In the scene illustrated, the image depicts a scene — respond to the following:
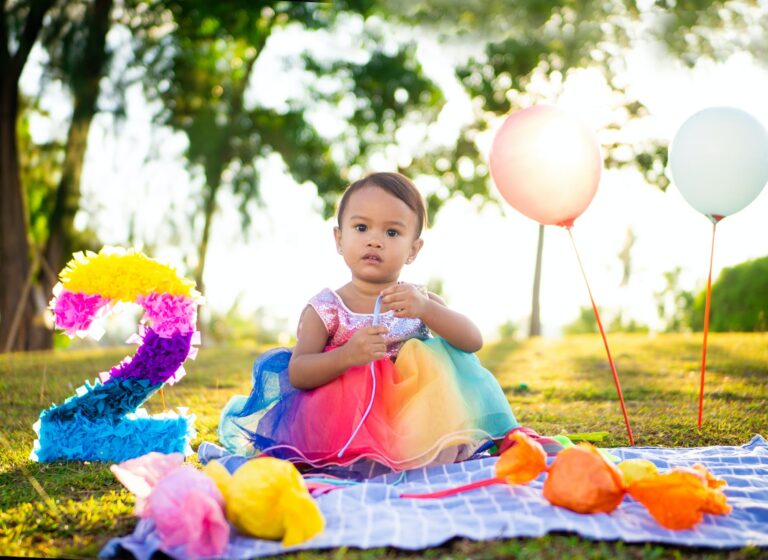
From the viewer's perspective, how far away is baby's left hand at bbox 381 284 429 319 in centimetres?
251

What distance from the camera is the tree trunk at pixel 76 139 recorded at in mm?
9234

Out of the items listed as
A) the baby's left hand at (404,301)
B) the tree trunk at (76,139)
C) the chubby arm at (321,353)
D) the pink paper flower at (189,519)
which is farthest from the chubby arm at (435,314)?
the tree trunk at (76,139)

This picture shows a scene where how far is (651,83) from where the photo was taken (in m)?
9.23

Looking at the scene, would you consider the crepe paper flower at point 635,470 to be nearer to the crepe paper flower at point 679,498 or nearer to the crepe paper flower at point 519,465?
the crepe paper flower at point 679,498

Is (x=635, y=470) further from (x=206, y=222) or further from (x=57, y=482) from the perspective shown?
(x=206, y=222)

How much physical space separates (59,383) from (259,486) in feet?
11.6

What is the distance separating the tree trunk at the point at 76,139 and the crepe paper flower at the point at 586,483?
837 cm

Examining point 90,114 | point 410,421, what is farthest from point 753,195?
point 90,114

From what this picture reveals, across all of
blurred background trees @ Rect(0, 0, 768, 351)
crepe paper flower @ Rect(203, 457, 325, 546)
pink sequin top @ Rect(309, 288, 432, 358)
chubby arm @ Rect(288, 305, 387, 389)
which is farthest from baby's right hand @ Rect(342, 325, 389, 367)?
blurred background trees @ Rect(0, 0, 768, 351)

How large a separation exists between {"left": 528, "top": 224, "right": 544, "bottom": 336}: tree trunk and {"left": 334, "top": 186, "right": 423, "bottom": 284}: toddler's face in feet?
22.5

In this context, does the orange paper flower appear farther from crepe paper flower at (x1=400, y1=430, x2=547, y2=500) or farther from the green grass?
the green grass

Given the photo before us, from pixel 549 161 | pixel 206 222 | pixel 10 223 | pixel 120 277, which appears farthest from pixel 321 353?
pixel 206 222

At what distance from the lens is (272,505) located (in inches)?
71.2

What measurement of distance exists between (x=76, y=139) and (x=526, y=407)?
7375mm
